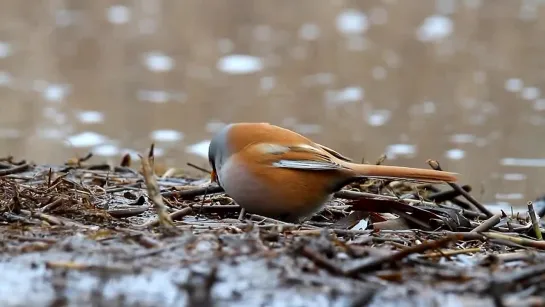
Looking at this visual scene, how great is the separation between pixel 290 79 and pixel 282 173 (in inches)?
325

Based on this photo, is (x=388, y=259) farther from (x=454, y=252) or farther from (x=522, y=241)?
(x=522, y=241)

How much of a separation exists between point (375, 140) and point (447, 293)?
708 cm

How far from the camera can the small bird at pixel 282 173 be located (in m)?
4.57

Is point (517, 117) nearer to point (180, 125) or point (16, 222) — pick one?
point (180, 125)

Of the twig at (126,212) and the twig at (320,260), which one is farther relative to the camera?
the twig at (126,212)

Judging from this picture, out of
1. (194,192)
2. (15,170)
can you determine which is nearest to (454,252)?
(194,192)

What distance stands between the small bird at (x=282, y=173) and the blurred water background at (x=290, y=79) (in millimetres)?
3461

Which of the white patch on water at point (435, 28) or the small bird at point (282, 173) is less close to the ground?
the white patch on water at point (435, 28)

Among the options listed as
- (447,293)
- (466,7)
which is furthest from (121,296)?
(466,7)

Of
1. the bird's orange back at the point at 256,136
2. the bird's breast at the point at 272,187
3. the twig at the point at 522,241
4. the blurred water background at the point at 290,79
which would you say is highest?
the blurred water background at the point at 290,79

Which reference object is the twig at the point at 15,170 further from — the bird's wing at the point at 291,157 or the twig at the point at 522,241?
the twig at the point at 522,241

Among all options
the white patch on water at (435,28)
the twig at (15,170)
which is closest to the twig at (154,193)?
the twig at (15,170)

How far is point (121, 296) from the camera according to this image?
3.16 metres

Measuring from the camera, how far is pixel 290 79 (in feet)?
41.8
